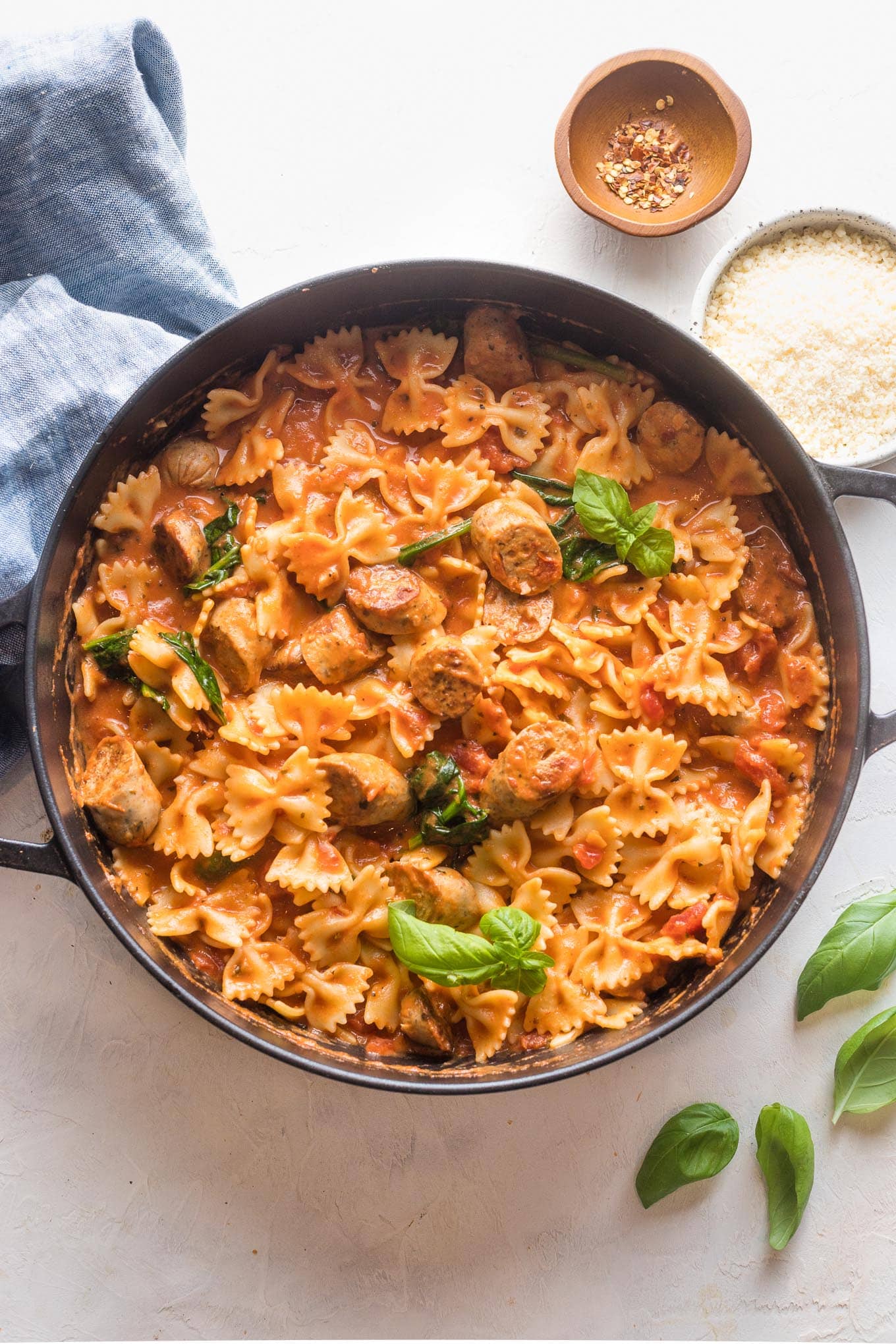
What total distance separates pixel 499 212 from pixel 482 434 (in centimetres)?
123

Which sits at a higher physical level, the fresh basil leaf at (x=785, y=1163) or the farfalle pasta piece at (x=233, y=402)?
the farfalle pasta piece at (x=233, y=402)

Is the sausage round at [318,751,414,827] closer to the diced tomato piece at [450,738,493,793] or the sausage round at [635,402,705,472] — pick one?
the diced tomato piece at [450,738,493,793]

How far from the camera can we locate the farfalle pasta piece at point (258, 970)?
440cm

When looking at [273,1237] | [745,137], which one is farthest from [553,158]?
[273,1237]

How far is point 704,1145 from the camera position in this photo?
4805mm

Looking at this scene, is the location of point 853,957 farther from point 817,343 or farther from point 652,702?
point 817,343

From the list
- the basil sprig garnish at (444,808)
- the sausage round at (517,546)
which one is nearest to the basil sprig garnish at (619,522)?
the sausage round at (517,546)

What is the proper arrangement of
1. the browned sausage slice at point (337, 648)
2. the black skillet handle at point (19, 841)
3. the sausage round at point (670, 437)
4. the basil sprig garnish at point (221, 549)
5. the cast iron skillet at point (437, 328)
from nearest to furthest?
the black skillet handle at point (19, 841)
the cast iron skillet at point (437, 328)
the browned sausage slice at point (337, 648)
the basil sprig garnish at point (221, 549)
the sausage round at point (670, 437)

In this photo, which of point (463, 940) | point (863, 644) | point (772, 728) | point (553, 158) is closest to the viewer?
point (463, 940)

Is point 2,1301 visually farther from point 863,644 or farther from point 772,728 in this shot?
point 863,644

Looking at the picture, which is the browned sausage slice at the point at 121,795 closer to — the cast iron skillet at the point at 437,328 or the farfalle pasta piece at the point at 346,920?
the cast iron skillet at the point at 437,328

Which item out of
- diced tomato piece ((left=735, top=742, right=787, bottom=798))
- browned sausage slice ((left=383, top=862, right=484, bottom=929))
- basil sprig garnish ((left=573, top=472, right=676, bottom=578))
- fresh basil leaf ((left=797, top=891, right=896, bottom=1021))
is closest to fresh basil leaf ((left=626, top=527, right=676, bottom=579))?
basil sprig garnish ((left=573, top=472, right=676, bottom=578))

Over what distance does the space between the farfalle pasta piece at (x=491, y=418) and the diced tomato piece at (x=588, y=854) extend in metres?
1.74

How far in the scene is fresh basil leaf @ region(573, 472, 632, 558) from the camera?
4480 mm
